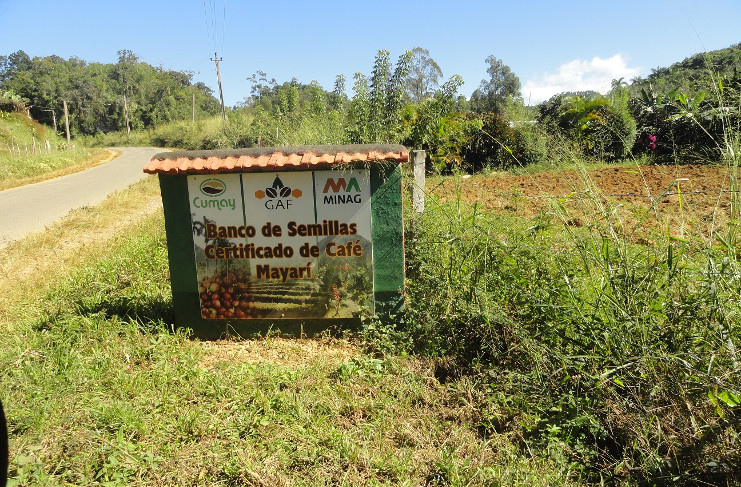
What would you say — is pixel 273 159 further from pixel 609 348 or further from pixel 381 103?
pixel 381 103

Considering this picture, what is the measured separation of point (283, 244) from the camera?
4.18 metres

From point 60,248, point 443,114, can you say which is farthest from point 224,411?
point 443,114

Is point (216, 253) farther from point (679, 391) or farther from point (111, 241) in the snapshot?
point (111, 241)

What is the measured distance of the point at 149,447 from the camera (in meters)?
2.72

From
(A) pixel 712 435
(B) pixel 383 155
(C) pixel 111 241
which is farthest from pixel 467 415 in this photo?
(C) pixel 111 241

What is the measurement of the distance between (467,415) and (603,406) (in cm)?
77

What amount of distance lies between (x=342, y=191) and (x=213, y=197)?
44.1 inches

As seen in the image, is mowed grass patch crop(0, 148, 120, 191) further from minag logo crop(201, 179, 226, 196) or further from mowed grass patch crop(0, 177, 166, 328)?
minag logo crop(201, 179, 226, 196)

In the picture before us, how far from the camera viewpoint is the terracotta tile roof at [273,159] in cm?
392

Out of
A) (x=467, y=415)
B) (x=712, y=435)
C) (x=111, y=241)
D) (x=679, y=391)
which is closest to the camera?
(x=712, y=435)

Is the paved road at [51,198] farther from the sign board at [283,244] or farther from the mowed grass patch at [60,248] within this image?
the sign board at [283,244]

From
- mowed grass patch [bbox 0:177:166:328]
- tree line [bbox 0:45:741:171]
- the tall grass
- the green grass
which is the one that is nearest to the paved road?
mowed grass patch [bbox 0:177:166:328]

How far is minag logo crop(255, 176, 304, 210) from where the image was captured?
4.11 m

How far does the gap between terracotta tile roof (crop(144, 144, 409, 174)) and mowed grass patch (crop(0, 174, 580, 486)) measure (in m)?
1.43
